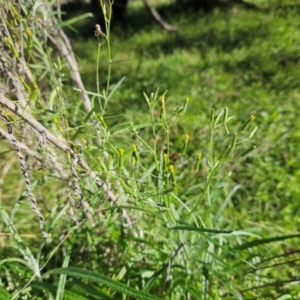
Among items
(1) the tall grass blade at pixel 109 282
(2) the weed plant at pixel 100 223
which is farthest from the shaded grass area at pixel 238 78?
(1) the tall grass blade at pixel 109 282

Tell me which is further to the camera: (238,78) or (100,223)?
(238,78)

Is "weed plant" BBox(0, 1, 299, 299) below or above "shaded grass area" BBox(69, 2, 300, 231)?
above

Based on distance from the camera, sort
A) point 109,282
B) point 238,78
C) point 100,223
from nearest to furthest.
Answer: point 109,282
point 100,223
point 238,78

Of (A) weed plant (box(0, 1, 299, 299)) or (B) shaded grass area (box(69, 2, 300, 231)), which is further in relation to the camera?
(B) shaded grass area (box(69, 2, 300, 231))

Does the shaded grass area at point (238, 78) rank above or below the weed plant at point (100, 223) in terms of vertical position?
below

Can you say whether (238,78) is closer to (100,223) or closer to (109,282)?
(100,223)

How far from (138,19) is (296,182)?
4.39 meters

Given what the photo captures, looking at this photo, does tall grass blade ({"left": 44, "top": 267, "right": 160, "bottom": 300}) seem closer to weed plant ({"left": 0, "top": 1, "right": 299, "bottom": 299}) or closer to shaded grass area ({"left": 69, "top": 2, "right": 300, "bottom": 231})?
weed plant ({"left": 0, "top": 1, "right": 299, "bottom": 299})

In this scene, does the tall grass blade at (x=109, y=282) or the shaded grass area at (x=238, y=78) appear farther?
the shaded grass area at (x=238, y=78)

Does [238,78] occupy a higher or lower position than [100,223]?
lower

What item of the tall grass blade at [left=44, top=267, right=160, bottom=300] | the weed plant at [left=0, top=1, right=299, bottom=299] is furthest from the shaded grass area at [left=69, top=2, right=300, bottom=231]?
the tall grass blade at [left=44, top=267, right=160, bottom=300]

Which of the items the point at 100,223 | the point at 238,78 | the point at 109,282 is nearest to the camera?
the point at 109,282

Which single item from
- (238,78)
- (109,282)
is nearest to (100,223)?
(109,282)

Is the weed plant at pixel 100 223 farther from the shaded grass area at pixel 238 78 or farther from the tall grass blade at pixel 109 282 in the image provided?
the shaded grass area at pixel 238 78
